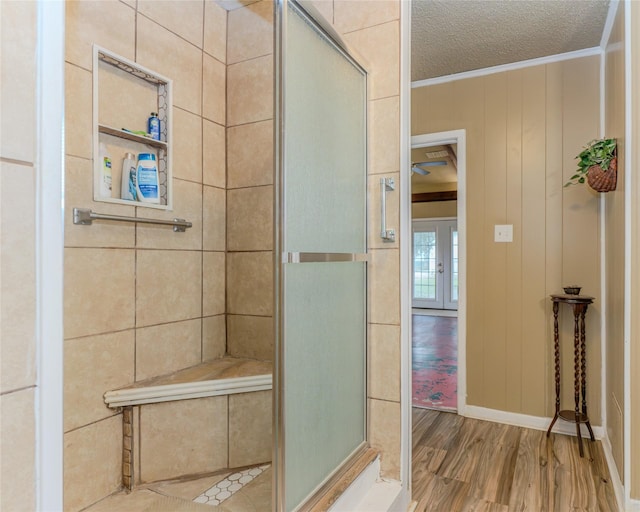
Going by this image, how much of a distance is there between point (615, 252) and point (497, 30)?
4.83ft

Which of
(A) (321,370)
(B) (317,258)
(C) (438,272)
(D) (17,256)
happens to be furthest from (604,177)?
(C) (438,272)

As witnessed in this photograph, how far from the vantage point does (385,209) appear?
182 cm

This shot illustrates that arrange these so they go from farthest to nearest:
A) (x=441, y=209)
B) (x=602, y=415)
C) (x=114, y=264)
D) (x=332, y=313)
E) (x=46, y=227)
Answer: (x=441, y=209)
(x=602, y=415)
(x=114, y=264)
(x=332, y=313)
(x=46, y=227)

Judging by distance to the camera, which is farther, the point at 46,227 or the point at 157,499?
the point at 157,499

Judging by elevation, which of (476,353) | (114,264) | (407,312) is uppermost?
(114,264)

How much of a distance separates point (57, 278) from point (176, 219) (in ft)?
5.59

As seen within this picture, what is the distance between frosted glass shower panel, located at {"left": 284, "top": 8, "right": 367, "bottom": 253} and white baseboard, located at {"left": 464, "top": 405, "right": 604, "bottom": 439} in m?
1.94

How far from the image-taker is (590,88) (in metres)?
2.72

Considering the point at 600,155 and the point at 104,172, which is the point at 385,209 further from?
the point at 600,155

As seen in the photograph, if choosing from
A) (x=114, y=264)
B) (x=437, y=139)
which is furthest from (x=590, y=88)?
(x=114, y=264)

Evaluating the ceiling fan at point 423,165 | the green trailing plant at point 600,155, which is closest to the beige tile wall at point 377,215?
the green trailing plant at point 600,155

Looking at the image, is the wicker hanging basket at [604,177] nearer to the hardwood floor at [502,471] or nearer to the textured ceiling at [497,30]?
the textured ceiling at [497,30]

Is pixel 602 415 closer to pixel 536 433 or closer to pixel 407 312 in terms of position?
pixel 536 433

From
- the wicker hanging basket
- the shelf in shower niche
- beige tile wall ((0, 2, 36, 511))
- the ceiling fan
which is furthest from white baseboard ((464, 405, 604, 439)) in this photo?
the ceiling fan
